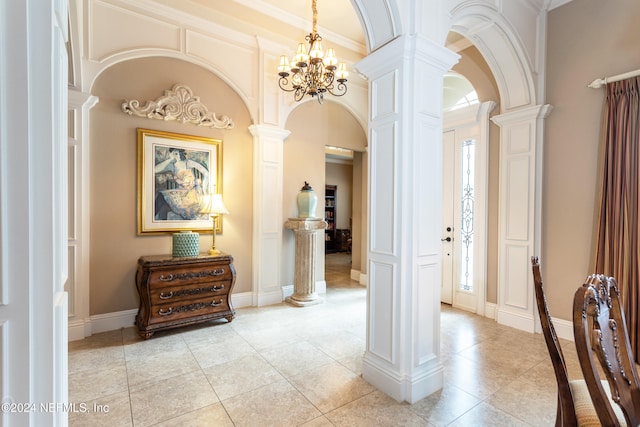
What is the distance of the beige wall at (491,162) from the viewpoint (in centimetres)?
381

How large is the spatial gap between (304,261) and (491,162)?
2837 mm

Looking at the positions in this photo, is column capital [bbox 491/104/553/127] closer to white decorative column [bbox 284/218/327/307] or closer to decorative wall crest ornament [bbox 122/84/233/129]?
white decorative column [bbox 284/218/327/307]

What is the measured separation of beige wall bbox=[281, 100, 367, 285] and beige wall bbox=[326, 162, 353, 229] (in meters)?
4.70

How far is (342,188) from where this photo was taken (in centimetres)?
1020

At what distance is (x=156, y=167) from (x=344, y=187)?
729 cm

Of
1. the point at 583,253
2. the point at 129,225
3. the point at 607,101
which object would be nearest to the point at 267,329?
the point at 129,225

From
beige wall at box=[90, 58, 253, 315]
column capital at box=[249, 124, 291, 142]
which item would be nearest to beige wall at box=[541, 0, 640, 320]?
column capital at box=[249, 124, 291, 142]

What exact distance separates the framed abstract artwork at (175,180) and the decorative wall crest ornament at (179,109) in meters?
0.20

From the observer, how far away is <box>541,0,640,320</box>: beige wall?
2928mm

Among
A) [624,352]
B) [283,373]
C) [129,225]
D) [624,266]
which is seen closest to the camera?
[624,352]

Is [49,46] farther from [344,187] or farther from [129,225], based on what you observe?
[344,187]

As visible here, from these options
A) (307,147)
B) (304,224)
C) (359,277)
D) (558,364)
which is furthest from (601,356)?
(359,277)

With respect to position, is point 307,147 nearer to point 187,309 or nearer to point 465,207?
point 465,207

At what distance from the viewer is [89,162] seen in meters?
3.16
